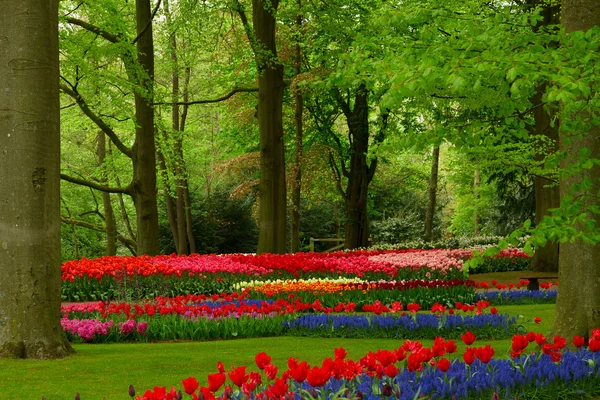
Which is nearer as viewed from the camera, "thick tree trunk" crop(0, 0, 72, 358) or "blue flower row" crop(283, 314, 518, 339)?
"thick tree trunk" crop(0, 0, 72, 358)

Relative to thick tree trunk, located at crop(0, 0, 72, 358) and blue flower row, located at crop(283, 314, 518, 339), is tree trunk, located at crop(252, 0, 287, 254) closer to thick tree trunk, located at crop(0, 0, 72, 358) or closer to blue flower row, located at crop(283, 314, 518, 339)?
blue flower row, located at crop(283, 314, 518, 339)

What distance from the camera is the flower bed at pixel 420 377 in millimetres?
3826

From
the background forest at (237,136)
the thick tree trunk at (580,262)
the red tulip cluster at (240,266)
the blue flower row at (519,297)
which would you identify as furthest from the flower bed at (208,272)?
the thick tree trunk at (580,262)

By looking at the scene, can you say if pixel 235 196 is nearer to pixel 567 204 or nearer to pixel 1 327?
pixel 1 327

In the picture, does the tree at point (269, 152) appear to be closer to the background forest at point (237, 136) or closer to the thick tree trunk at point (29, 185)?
the background forest at point (237, 136)

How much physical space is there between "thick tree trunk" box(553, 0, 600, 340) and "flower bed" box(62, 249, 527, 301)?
7.12 m

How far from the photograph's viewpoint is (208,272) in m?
15.1

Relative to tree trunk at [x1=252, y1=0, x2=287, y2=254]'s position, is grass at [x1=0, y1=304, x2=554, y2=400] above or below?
below

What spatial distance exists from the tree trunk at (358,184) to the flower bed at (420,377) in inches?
934

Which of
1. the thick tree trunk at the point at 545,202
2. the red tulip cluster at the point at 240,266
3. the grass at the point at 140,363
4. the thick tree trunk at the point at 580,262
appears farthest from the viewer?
the thick tree trunk at the point at 545,202

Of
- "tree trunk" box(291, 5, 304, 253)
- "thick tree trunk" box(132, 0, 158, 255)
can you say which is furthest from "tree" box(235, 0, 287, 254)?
"tree trunk" box(291, 5, 304, 253)

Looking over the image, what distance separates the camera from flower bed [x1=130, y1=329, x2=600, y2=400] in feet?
12.6

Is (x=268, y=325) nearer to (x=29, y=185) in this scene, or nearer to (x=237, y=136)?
(x=29, y=185)

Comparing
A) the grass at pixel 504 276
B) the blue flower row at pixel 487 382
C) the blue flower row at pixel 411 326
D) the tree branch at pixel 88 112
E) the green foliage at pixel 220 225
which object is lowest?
the grass at pixel 504 276
